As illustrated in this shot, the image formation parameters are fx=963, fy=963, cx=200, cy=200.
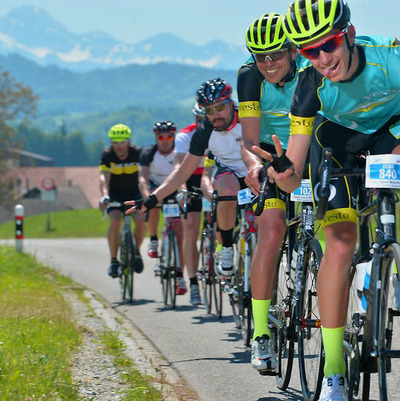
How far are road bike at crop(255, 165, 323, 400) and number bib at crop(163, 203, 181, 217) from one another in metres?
5.61

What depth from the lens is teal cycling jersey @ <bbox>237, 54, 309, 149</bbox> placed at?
6.18 metres

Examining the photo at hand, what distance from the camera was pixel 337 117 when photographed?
15.0 ft

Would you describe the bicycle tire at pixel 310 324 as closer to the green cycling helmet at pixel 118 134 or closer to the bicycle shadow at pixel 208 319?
the bicycle shadow at pixel 208 319

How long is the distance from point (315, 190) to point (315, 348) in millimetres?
986

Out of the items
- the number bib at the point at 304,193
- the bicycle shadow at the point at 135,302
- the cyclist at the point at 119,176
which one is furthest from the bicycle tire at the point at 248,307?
the cyclist at the point at 119,176

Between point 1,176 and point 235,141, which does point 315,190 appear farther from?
point 1,176

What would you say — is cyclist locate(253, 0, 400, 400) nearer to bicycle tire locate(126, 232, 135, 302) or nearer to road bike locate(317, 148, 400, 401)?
road bike locate(317, 148, 400, 401)

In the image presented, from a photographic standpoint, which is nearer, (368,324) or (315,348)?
(368,324)

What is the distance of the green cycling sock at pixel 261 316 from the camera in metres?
5.80

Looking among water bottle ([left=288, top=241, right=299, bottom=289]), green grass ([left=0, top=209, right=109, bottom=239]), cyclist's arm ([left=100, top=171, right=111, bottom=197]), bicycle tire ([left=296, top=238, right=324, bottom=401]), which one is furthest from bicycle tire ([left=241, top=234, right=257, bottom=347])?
green grass ([left=0, top=209, right=109, bottom=239])

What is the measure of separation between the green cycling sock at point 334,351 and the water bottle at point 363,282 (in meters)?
0.19

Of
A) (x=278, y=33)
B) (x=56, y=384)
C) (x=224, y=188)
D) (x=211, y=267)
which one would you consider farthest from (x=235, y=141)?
(x=56, y=384)

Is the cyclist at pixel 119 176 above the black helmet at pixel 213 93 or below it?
below

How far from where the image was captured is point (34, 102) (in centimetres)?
8356
